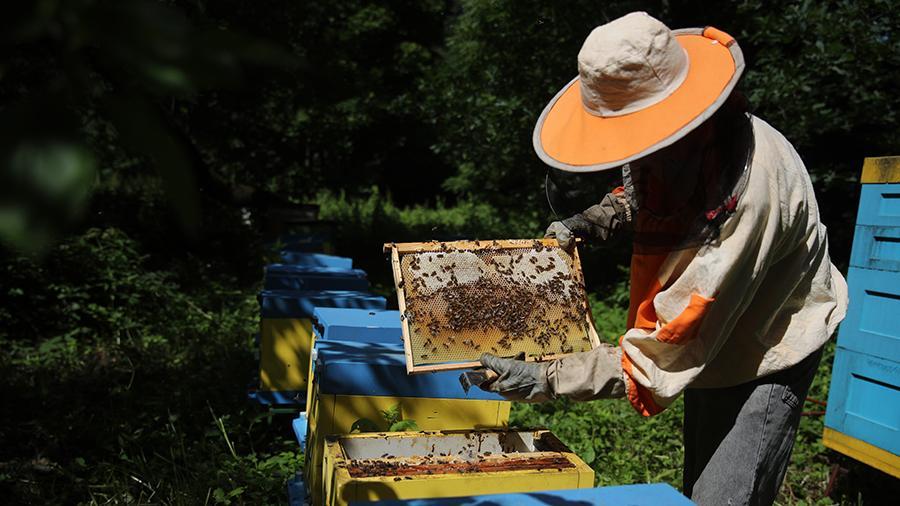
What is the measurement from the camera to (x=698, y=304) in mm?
1699

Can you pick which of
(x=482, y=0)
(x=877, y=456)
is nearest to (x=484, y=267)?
(x=877, y=456)

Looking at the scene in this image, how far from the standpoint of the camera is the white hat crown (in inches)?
67.3

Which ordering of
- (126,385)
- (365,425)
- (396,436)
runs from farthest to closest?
(126,385), (365,425), (396,436)

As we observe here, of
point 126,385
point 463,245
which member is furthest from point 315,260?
point 463,245

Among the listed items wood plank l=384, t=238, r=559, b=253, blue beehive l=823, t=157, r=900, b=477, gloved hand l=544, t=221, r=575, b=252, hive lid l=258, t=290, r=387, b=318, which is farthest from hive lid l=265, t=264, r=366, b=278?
blue beehive l=823, t=157, r=900, b=477

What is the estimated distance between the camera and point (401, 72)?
1962cm

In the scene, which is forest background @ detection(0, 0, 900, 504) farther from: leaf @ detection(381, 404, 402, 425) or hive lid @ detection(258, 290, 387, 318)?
leaf @ detection(381, 404, 402, 425)

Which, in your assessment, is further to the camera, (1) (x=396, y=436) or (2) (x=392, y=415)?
(2) (x=392, y=415)

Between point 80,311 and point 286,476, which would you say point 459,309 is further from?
point 80,311

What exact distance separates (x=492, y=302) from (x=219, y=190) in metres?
7.23

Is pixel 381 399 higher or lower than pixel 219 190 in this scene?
higher

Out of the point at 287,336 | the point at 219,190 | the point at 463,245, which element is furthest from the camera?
the point at 219,190

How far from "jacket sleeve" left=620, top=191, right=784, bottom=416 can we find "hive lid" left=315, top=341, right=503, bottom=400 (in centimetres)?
82

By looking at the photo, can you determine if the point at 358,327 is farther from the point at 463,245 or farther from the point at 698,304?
the point at 698,304
